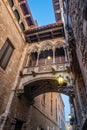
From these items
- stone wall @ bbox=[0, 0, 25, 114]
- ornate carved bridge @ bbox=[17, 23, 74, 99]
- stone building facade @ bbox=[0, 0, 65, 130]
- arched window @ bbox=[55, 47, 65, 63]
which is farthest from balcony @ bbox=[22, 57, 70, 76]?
arched window @ bbox=[55, 47, 65, 63]

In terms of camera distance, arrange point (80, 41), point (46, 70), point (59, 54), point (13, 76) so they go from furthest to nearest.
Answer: point (59, 54), point (46, 70), point (13, 76), point (80, 41)

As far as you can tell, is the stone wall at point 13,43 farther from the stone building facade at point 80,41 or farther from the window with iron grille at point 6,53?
the stone building facade at point 80,41

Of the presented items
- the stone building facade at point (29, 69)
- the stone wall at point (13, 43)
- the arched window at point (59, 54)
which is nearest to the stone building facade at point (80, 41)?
the stone building facade at point (29, 69)

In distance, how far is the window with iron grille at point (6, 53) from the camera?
23.9 feet

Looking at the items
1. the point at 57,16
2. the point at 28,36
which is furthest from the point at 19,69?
the point at 57,16

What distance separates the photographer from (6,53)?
310 inches

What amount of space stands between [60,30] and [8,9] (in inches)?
192

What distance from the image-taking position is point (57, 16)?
48.8 ft

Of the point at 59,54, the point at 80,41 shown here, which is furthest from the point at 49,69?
the point at 80,41

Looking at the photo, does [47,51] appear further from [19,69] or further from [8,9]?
[8,9]

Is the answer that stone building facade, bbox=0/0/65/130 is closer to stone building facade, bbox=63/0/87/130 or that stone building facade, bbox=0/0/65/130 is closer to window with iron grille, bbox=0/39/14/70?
window with iron grille, bbox=0/39/14/70

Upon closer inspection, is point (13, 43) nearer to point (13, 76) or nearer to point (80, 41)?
point (13, 76)

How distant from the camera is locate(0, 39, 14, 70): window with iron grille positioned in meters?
7.28

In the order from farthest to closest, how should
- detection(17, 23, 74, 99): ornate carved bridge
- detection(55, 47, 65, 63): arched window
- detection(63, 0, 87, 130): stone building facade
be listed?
1. detection(55, 47, 65, 63): arched window
2. detection(17, 23, 74, 99): ornate carved bridge
3. detection(63, 0, 87, 130): stone building facade
